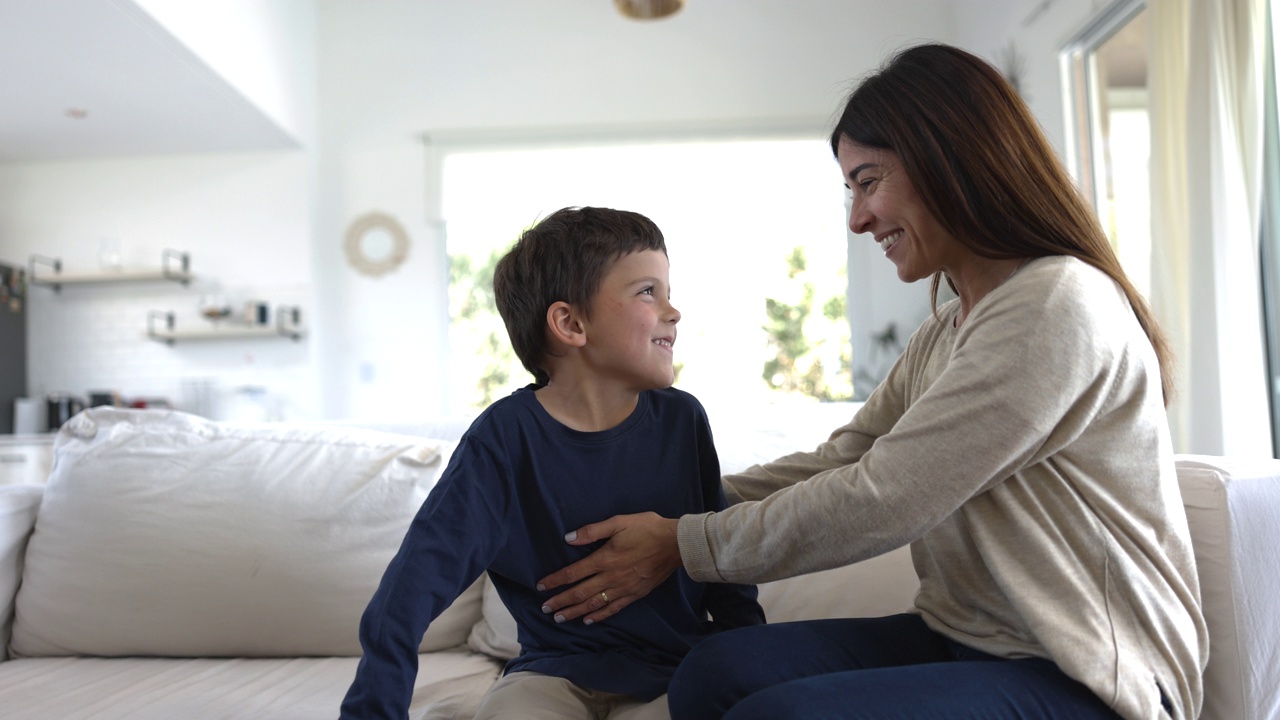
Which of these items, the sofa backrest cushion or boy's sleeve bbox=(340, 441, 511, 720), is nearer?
boy's sleeve bbox=(340, 441, 511, 720)

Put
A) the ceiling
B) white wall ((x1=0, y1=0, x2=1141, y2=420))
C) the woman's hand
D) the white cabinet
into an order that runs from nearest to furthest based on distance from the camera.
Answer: the woman's hand → the ceiling → the white cabinet → white wall ((x1=0, y1=0, x2=1141, y2=420))

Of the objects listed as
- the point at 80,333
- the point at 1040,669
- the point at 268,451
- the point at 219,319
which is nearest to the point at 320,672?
the point at 268,451

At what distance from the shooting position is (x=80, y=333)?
590 cm

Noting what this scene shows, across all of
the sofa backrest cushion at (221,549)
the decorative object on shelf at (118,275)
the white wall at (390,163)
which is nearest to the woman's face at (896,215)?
the sofa backrest cushion at (221,549)

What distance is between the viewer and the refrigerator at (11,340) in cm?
559

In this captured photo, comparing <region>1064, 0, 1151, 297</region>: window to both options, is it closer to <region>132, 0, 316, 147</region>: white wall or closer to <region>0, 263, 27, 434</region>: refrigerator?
<region>132, 0, 316, 147</region>: white wall

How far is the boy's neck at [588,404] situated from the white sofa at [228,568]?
1.36ft

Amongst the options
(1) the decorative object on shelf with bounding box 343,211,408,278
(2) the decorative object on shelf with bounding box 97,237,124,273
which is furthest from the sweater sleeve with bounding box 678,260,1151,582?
(2) the decorative object on shelf with bounding box 97,237,124,273

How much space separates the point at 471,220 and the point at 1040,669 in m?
5.49

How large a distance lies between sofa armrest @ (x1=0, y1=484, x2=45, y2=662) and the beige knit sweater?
1424mm

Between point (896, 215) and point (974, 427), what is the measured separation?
32 centimetres

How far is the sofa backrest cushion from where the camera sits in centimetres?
169

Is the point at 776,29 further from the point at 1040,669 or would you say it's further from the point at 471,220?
the point at 1040,669

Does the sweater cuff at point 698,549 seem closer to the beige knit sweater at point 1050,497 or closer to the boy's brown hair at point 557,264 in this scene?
the beige knit sweater at point 1050,497
